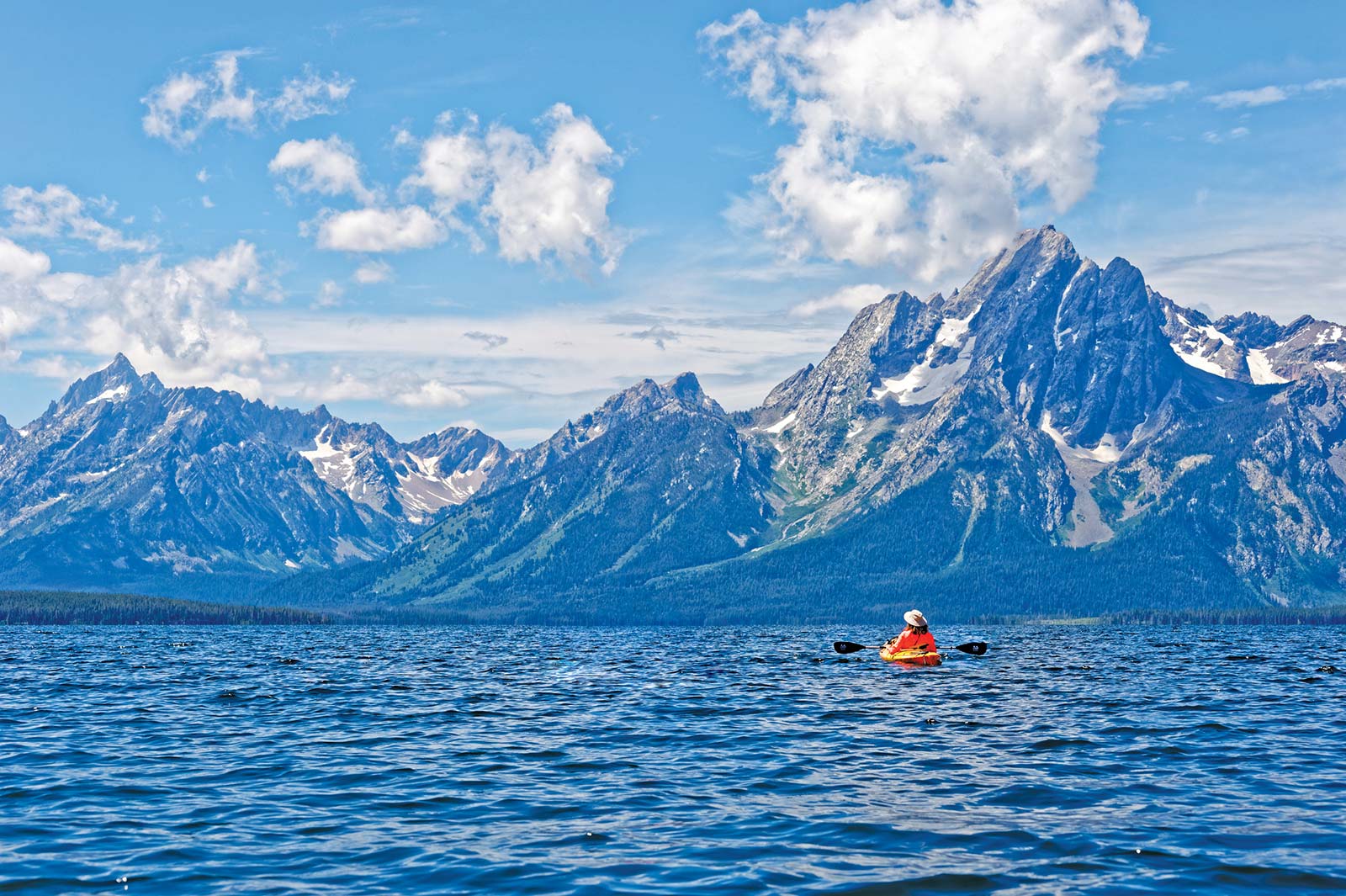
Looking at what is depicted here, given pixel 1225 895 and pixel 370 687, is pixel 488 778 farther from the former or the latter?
pixel 370 687

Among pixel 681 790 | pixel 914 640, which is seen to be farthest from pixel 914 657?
pixel 681 790

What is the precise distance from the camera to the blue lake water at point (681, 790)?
2944 centimetres

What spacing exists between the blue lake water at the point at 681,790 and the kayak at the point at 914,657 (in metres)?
10.3

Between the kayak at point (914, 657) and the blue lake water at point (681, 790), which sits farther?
the kayak at point (914, 657)

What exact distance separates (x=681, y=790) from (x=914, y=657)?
57.0m

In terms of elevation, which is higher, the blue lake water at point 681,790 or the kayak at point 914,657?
the blue lake water at point 681,790

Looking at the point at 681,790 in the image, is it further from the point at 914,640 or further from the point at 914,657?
the point at 914,657

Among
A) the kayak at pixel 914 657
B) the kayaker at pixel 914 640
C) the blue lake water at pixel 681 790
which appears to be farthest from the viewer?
the kayak at pixel 914 657

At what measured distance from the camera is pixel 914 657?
95.4m

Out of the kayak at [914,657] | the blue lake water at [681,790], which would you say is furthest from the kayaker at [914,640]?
the blue lake water at [681,790]

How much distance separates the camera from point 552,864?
3048 cm

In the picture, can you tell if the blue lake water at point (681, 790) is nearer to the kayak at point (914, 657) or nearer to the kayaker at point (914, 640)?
the kayaker at point (914, 640)

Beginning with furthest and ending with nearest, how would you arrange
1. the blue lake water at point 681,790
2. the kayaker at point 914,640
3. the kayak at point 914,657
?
the kayak at point 914,657, the kayaker at point 914,640, the blue lake water at point 681,790

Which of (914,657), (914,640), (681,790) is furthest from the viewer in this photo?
(914,657)
